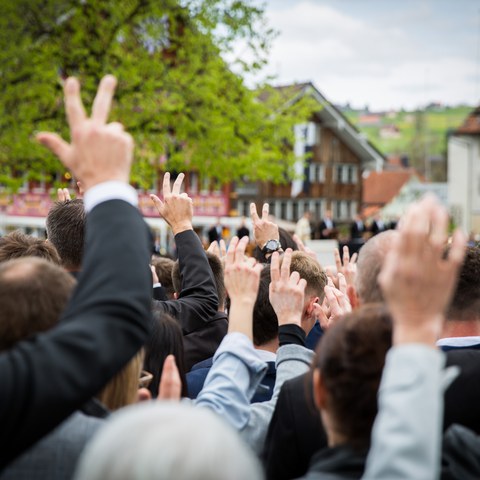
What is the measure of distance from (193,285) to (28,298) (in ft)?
5.90

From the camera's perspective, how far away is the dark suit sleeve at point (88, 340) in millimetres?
1620

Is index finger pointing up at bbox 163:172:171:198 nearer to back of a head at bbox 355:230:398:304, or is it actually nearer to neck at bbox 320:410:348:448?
back of a head at bbox 355:230:398:304

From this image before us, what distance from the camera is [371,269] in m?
2.64

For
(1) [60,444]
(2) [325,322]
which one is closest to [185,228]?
(2) [325,322]

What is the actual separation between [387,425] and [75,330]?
757 mm

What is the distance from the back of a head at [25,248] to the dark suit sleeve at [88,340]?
2.01 meters

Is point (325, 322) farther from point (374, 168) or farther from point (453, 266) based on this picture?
point (374, 168)

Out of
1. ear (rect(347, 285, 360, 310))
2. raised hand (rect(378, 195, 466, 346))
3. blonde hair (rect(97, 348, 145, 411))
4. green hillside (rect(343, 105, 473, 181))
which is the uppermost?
green hillside (rect(343, 105, 473, 181))

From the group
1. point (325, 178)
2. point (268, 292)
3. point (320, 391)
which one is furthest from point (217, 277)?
point (325, 178)

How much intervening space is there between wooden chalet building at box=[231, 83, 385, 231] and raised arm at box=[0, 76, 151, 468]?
147 ft

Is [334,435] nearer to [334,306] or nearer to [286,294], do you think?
[286,294]

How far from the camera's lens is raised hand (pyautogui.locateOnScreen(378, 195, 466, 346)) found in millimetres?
1625

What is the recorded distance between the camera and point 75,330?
170 cm

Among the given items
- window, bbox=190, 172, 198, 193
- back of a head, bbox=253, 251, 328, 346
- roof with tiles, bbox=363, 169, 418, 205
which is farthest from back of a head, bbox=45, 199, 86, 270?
roof with tiles, bbox=363, 169, 418, 205
